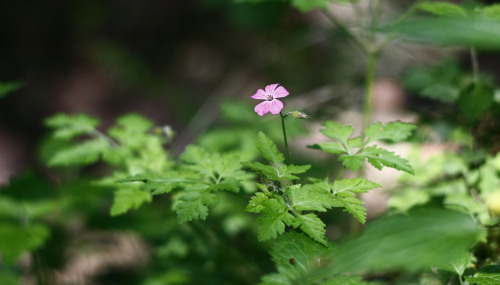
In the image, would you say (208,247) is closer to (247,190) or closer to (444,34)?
(247,190)

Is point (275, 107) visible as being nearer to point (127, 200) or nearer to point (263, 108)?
point (263, 108)

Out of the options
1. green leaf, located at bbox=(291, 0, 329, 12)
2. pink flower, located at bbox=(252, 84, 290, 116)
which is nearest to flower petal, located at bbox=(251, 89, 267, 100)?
pink flower, located at bbox=(252, 84, 290, 116)

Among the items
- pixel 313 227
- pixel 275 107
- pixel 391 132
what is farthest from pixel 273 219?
pixel 391 132

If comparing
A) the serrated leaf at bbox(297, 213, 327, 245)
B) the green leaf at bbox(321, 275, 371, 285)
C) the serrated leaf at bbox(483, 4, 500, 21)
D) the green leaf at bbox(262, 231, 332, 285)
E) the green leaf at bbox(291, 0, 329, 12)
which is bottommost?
the green leaf at bbox(321, 275, 371, 285)

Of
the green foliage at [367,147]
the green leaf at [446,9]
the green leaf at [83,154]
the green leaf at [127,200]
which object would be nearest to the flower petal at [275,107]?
the green foliage at [367,147]

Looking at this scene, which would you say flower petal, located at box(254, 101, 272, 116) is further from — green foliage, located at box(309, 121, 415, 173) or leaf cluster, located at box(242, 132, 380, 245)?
green foliage, located at box(309, 121, 415, 173)

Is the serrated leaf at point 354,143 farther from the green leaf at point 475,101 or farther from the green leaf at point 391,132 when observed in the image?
the green leaf at point 475,101
